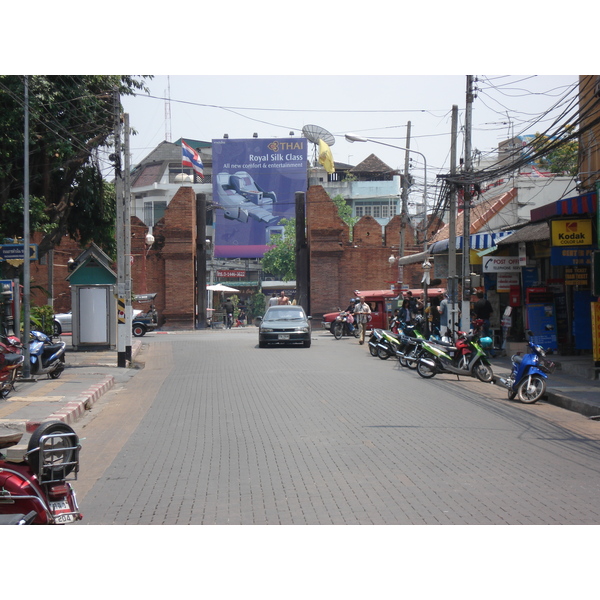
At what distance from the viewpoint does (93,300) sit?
23891mm

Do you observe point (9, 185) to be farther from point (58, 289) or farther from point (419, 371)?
point (58, 289)

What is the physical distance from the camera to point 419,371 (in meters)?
17.3

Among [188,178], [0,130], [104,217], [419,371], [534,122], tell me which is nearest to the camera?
[534,122]

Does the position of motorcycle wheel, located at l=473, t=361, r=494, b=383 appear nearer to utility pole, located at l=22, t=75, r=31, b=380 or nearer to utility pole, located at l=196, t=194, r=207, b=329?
utility pole, located at l=22, t=75, r=31, b=380

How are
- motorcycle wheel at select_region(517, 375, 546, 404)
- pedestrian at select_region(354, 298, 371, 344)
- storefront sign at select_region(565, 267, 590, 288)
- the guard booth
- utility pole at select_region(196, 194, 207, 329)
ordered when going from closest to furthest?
motorcycle wheel at select_region(517, 375, 546, 404) < storefront sign at select_region(565, 267, 590, 288) < the guard booth < pedestrian at select_region(354, 298, 371, 344) < utility pole at select_region(196, 194, 207, 329)

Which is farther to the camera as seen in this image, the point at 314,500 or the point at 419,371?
the point at 419,371

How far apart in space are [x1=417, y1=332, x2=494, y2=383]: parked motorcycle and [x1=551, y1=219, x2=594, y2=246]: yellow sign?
9.41 ft

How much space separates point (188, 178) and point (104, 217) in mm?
42705

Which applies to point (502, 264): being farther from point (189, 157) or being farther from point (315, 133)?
point (189, 157)

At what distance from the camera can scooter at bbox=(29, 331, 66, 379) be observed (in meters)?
16.4

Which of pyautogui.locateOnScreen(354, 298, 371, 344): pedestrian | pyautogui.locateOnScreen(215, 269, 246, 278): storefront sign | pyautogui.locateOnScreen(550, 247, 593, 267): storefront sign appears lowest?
pyautogui.locateOnScreen(354, 298, 371, 344): pedestrian

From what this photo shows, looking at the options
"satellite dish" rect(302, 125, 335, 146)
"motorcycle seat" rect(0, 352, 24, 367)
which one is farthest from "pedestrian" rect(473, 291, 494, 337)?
"satellite dish" rect(302, 125, 335, 146)

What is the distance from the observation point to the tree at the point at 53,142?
19734 millimetres

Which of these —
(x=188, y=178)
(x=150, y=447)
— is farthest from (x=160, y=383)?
(x=188, y=178)
